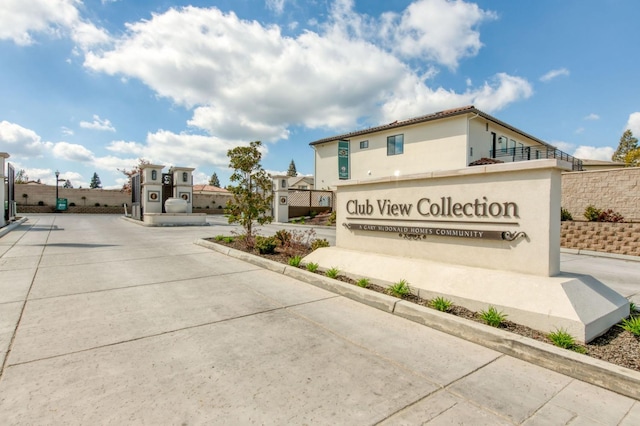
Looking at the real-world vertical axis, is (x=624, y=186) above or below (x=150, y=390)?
above

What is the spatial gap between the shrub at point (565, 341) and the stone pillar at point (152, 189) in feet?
74.5

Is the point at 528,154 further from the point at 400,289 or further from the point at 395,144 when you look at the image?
the point at 400,289

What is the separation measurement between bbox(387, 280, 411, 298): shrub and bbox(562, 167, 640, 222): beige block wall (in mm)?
12218

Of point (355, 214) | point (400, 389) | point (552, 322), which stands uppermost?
point (355, 214)

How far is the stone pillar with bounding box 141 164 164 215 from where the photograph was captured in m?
21.5

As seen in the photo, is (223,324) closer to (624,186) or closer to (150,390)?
(150,390)

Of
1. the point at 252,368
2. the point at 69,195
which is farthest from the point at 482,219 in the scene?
the point at 69,195

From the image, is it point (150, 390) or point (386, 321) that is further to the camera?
point (386, 321)

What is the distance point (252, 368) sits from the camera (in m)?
3.15

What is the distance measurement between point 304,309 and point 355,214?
9.15 feet

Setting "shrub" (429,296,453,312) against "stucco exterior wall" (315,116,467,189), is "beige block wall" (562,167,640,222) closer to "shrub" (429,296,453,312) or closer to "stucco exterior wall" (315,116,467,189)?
"stucco exterior wall" (315,116,467,189)

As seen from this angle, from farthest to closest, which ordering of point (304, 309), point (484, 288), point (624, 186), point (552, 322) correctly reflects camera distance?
point (624, 186)
point (304, 309)
point (484, 288)
point (552, 322)

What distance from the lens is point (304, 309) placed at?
16.1 feet

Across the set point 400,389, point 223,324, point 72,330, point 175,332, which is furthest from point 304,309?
point 72,330
